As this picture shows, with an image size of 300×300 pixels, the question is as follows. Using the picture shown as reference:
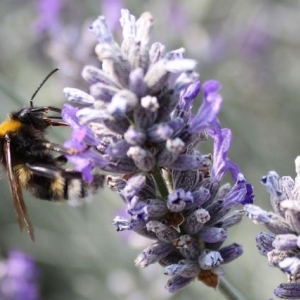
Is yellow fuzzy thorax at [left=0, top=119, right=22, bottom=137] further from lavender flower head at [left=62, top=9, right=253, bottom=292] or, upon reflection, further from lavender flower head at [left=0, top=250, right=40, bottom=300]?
lavender flower head at [left=0, top=250, right=40, bottom=300]

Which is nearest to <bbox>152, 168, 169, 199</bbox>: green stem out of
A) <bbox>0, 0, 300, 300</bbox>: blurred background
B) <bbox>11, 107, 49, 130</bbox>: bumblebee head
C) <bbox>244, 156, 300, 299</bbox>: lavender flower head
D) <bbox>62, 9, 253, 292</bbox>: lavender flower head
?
<bbox>62, 9, 253, 292</bbox>: lavender flower head

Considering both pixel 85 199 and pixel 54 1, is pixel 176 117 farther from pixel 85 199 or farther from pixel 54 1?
pixel 54 1

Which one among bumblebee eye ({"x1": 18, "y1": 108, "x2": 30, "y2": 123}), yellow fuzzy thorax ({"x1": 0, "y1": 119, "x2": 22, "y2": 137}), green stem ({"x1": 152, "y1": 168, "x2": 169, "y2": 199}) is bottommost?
green stem ({"x1": 152, "y1": 168, "x2": 169, "y2": 199})

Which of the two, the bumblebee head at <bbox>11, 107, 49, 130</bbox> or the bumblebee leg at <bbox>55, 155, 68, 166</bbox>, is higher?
the bumblebee head at <bbox>11, 107, 49, 130</bbox>

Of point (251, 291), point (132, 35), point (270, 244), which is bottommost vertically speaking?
point (251, 291)

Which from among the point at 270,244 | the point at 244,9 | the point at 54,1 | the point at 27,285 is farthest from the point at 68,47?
the point at 270,244

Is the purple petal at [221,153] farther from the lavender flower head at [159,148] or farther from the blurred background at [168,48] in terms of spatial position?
the blurred background at [168,48]

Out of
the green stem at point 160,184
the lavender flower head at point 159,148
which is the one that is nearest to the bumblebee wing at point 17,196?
the lavender flower head at point 159,148
